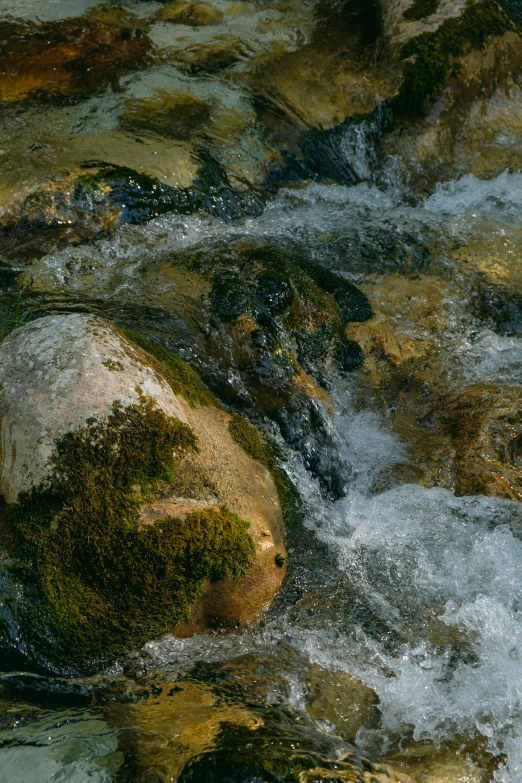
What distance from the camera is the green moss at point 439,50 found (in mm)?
7430

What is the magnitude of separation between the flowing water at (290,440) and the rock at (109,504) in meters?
0.17

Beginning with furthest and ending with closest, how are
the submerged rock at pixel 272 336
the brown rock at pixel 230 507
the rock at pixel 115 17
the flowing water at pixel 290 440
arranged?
1. the rock at pixel 115 17
2. the submerged rock at pixel 272 336
3. the brown rock at pixel 230 507
4. the flowing water at pixel 290 440

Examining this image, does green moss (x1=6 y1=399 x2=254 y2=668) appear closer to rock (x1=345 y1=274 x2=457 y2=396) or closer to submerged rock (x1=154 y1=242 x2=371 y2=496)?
submerged rock (x1=154 y1=242 x2=371 y2=496)

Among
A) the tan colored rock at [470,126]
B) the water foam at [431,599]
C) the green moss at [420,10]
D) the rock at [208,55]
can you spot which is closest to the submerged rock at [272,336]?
the water foam at [431,599]

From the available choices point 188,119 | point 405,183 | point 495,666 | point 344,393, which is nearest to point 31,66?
point 188,119

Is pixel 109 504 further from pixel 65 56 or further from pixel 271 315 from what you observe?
pixel 65 56

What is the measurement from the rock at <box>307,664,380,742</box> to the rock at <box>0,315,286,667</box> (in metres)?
0.46

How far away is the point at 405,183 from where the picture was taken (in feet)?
24.1

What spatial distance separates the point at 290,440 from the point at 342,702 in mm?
1658

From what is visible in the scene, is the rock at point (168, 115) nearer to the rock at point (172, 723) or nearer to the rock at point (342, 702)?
the rock at point (342, 702)

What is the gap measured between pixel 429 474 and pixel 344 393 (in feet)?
2.72

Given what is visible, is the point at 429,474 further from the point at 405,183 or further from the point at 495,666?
the point at 405,183

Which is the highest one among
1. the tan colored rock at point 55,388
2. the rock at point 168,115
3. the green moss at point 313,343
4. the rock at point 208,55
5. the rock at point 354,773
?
the rock at point 208,55

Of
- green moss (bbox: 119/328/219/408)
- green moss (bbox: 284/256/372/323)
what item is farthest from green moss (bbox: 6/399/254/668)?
green moss (bbox: 284/256/372/323)
